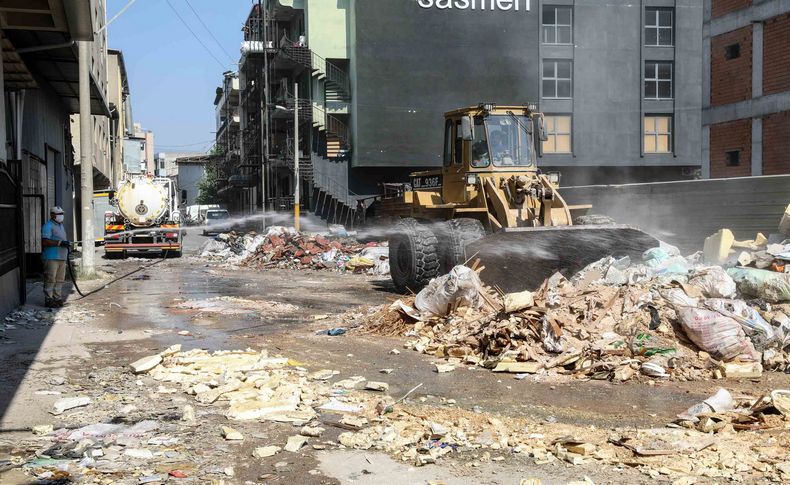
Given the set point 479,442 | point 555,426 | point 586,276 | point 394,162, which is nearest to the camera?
point 479,442

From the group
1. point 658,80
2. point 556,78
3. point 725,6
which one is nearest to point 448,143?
point 725,6

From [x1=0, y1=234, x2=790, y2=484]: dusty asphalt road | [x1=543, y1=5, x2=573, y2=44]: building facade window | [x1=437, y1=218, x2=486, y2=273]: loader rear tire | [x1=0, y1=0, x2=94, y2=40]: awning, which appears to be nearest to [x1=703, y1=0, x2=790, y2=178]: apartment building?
[x1=543, y1=5, x2=573, y2=44]: building facade window

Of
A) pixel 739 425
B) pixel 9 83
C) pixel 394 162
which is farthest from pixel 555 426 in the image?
pixel 394 162

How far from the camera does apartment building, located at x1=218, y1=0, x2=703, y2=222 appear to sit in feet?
138

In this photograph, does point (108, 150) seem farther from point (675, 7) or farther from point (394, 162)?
point (675, 7)

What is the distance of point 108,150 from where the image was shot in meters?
45.4

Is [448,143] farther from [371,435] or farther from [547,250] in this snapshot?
[371,435]

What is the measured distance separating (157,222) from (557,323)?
896 inches

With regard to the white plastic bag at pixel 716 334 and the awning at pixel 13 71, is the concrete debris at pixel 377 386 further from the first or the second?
the awning at pixel 13 71

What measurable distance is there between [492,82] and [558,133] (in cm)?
466

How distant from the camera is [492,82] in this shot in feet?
142

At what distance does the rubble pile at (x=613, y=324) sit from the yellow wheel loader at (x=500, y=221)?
4.44ft

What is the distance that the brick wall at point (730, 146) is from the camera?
33.8 m

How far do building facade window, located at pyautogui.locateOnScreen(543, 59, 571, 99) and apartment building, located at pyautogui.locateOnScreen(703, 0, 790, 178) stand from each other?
8.89 m
